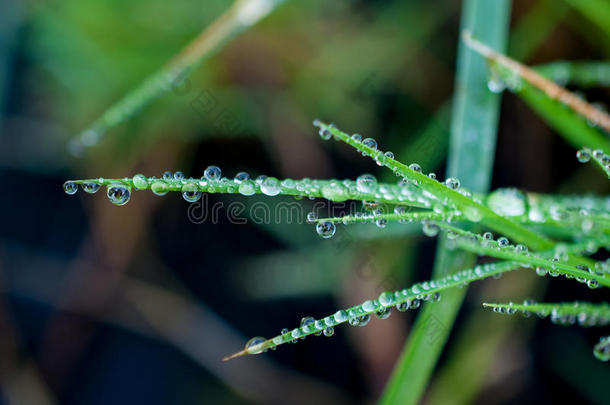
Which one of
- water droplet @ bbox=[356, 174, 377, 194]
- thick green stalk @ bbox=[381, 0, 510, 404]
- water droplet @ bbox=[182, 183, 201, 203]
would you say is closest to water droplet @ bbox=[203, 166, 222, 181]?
water droplet @ bbox=[182, 183, 201, 203]

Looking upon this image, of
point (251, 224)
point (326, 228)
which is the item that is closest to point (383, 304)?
point (326, 228)

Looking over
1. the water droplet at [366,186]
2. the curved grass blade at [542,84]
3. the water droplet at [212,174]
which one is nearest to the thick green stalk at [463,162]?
the curved grass blade at [542,84]

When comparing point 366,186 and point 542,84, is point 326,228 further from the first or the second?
point 542,84

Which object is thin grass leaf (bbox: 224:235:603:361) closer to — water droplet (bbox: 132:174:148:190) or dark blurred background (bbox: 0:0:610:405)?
water droplet (bbox: 132:174:148:190)

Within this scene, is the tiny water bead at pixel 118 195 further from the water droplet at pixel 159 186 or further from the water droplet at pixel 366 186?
the water droplet at pixel 366 186

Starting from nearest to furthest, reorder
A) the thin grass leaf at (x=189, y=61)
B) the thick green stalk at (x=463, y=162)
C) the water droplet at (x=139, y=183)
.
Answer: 1. the water droplet at (x=139, y=183)
2. the thick green stalk at (x=463, y=162)
3. the thin grass leaf at (x=189, y=61)

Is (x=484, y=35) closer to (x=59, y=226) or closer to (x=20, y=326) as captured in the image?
(x=59, y=226)

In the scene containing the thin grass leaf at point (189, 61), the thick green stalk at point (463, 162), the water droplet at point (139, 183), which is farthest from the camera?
the thin grass leaf at point (189, 61)
